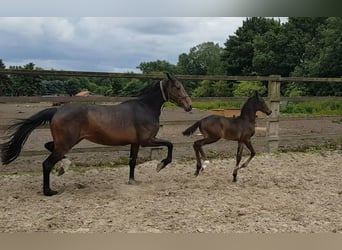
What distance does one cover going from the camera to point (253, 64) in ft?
53.7

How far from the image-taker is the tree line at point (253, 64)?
5.23m

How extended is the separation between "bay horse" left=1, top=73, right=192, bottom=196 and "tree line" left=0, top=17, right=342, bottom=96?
1.51 ft

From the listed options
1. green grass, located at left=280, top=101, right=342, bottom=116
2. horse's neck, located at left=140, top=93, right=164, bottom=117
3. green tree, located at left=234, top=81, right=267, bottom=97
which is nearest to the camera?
horse's neck, located at left=140, top=93, right=164, bottom=117

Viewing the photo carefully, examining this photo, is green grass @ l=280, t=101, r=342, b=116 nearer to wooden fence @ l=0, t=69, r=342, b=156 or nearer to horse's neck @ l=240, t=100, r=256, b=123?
wooden fence @ l=0, t=69, r=342, b=156

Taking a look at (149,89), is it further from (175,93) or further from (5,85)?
(5,85)

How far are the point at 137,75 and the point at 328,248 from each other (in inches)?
169

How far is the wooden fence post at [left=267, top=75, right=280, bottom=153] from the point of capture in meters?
6.23

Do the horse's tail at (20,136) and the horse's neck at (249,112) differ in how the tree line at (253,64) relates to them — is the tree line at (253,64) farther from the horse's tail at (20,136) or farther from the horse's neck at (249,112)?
the horse's tail at (20,136)

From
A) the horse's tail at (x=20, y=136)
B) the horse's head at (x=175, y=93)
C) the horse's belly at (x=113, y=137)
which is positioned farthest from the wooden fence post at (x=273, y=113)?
the horse's tail at (x=20, y=136)

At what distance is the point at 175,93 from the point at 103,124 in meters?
0.82

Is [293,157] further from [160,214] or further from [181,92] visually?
[160,214]

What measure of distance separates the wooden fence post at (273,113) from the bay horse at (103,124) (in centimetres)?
259

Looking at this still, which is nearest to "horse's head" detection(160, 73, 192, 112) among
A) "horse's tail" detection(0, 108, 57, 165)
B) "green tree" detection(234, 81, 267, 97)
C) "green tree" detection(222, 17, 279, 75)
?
"horse's tail" detection(0, 108, 57, 165)

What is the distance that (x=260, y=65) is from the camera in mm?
15336
